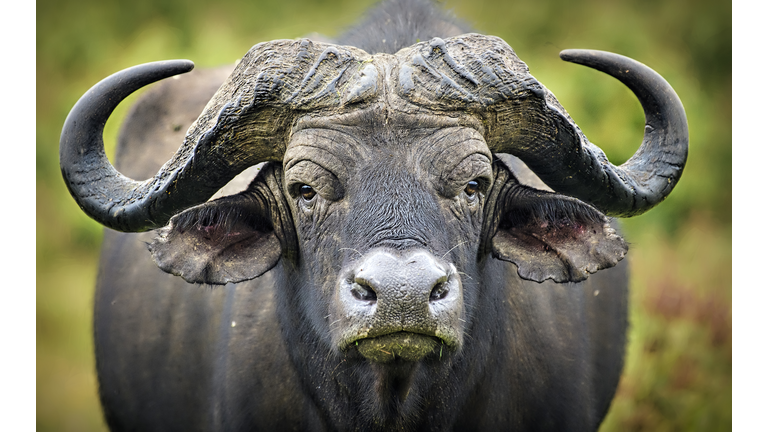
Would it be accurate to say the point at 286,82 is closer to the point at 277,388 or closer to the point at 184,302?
the point at 277,388

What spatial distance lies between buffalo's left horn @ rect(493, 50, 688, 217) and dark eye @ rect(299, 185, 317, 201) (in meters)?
0.93

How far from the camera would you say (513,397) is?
4012mm

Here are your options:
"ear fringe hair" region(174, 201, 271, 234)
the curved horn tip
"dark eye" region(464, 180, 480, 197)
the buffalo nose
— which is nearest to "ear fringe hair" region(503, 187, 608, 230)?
"dark eye" region(464, 180, 480, 197)

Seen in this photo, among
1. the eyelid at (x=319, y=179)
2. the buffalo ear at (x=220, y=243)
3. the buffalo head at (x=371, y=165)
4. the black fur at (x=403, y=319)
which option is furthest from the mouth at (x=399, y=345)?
the buffalo ear at (x=220, y=243)

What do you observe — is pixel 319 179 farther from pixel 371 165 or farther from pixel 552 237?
pixel 552 237

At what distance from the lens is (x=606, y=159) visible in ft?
10.6

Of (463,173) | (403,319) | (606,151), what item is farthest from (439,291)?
(606,151)

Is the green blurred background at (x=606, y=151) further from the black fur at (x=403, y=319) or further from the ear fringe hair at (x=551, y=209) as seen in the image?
the ear fringe hair at (x=551, y=209)

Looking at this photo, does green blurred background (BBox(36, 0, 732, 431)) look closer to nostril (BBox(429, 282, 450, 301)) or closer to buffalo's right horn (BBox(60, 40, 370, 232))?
buffalo's right horn (BBox(60, 40, 370, 232))

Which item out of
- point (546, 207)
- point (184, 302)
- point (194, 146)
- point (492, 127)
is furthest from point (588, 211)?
point (184, 302)

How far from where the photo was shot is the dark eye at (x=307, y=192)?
3125 mm

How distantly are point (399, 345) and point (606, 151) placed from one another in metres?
5.93

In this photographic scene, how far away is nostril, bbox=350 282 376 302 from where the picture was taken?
2.62m

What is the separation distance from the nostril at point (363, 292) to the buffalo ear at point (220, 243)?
2.98ft
